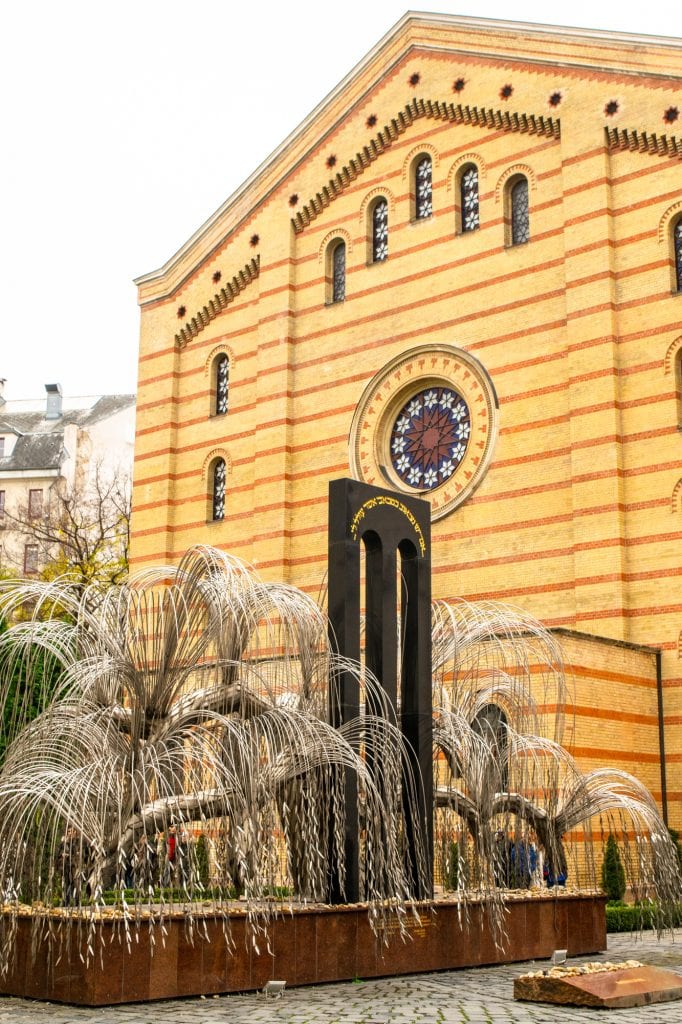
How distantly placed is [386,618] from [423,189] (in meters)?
16.6

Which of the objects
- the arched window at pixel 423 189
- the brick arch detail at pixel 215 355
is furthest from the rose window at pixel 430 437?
the brick arch detail at pixel 215 355

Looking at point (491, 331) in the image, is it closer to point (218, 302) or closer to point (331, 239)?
point (331, 239)

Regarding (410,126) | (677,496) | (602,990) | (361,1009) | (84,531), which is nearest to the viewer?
(361,1009)

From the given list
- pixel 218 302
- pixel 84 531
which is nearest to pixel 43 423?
pixel 84 531

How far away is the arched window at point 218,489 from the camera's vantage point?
31.0 metres

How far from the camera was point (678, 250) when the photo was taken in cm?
2456

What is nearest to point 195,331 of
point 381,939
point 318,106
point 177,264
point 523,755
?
point 177,264

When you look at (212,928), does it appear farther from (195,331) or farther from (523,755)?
(195,331)

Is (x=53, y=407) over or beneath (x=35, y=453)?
over

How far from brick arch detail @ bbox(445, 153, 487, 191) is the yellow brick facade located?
50 millimetres

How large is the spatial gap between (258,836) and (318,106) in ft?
76.2

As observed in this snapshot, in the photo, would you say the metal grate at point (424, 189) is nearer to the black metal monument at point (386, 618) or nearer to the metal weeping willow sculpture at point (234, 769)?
the black metal monument at point (386, 618)

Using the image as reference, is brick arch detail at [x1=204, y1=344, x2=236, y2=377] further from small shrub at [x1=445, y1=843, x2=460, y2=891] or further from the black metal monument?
small shrub at [x1=445, y1=843, x2=460, y2=891]

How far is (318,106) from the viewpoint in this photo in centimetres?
3072
